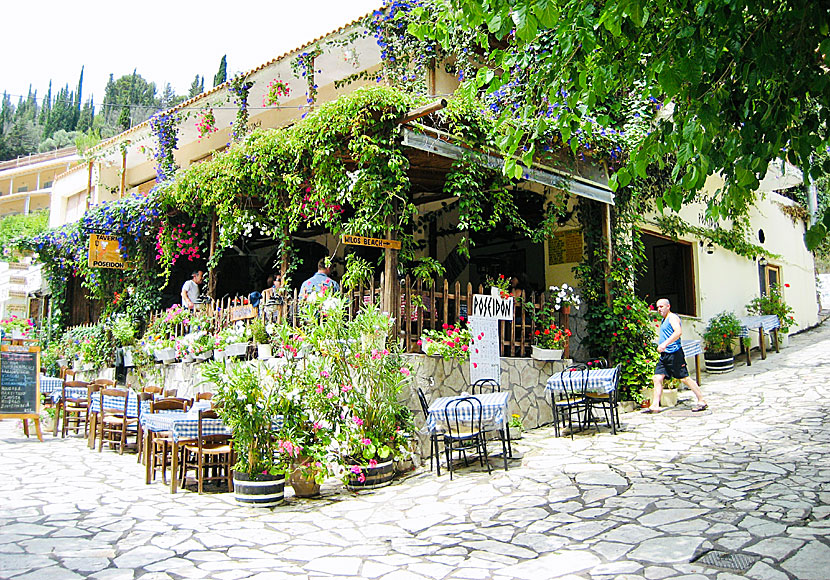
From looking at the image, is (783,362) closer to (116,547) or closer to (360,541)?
(360,541)

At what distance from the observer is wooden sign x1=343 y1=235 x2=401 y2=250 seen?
8.11 metres

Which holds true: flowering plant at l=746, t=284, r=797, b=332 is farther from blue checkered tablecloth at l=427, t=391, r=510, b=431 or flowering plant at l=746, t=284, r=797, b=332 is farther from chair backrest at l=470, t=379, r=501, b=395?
blue checkered tablecloth at l=427, t=391, r=510, b=431

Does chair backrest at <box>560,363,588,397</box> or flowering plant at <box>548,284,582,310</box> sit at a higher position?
flowering plant at <box>548,284,582,310</box>

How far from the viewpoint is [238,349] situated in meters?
9.68

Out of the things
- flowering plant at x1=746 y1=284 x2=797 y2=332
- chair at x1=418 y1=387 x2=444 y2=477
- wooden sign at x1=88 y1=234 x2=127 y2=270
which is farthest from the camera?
flowering plant at x1=746 y1=284 x2=797 y2=332

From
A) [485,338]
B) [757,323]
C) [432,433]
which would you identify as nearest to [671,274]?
[757,323]

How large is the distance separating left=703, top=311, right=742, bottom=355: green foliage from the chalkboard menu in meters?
12.8

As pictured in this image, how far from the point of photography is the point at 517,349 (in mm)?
9594

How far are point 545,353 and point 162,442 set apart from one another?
5.30 m

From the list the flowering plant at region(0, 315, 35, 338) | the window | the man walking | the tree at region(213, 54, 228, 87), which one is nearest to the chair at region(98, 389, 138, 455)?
the man walking

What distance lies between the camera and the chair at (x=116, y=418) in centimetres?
955

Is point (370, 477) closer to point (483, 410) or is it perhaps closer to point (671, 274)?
point (483, 410)

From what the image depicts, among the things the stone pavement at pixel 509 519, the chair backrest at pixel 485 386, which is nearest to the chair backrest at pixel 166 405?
the stone pavement at pixel 509 519

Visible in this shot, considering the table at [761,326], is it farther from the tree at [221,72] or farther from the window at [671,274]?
the tree at [221,72]
